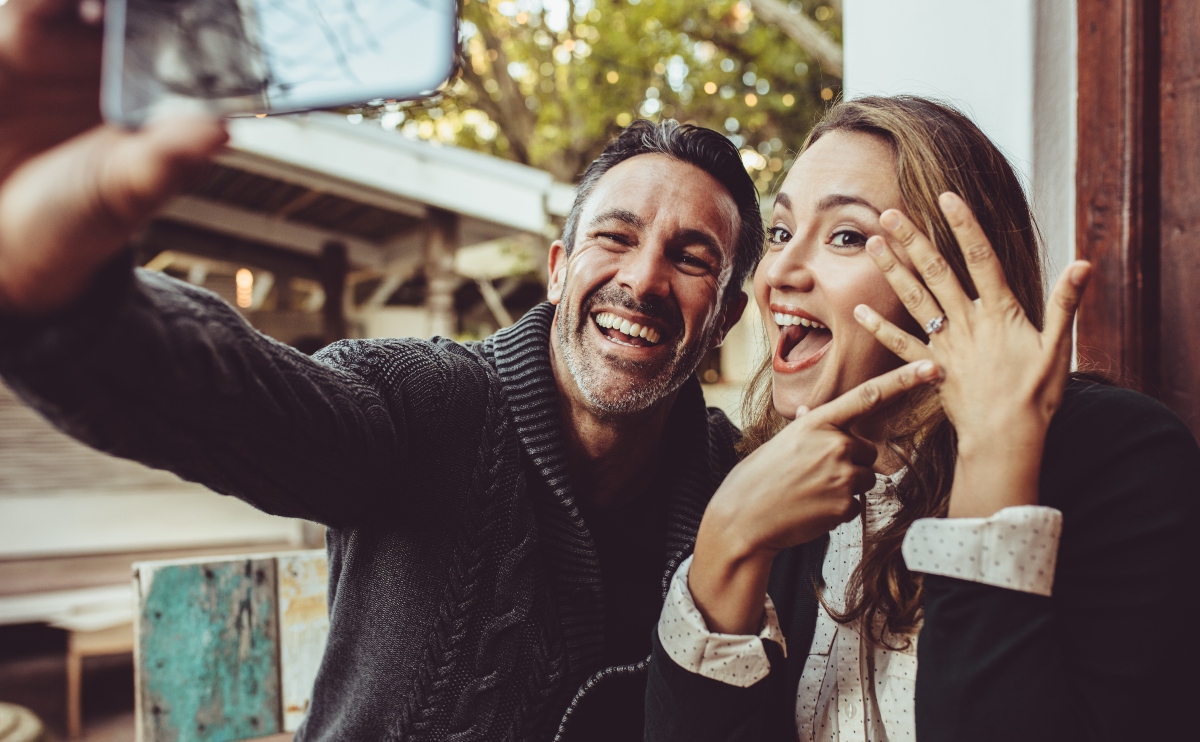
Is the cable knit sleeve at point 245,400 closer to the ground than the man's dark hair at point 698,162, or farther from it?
closer to the ground

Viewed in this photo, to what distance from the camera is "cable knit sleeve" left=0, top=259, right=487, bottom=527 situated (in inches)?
32.4

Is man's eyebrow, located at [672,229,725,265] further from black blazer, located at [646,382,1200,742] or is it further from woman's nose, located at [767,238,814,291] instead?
black blazer, located at [646,382,1200,742]

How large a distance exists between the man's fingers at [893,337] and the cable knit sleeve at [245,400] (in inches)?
34.9

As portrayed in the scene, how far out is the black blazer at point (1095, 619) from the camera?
3.69 feet

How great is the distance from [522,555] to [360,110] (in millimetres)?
1252

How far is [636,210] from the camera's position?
2.12 metres

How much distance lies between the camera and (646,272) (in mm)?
2021

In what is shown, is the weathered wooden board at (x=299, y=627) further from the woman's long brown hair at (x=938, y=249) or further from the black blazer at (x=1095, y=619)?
the black blazer at (x=1095, y=619)

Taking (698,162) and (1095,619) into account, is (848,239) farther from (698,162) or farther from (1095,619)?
(1095,619)

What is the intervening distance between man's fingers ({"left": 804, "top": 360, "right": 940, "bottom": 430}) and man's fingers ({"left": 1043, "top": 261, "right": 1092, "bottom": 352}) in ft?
0.55

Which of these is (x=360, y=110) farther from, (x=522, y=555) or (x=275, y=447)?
(x=522, y=555)

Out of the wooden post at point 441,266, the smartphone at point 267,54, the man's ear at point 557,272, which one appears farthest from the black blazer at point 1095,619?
the wooden post at point 441,266

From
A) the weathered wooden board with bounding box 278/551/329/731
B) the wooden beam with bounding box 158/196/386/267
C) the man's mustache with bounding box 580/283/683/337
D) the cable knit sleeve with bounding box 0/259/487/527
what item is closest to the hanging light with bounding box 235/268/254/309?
the wooden beam with bounding box 158/196/386/267

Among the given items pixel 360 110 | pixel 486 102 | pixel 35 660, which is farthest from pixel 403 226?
pixel 360 110
